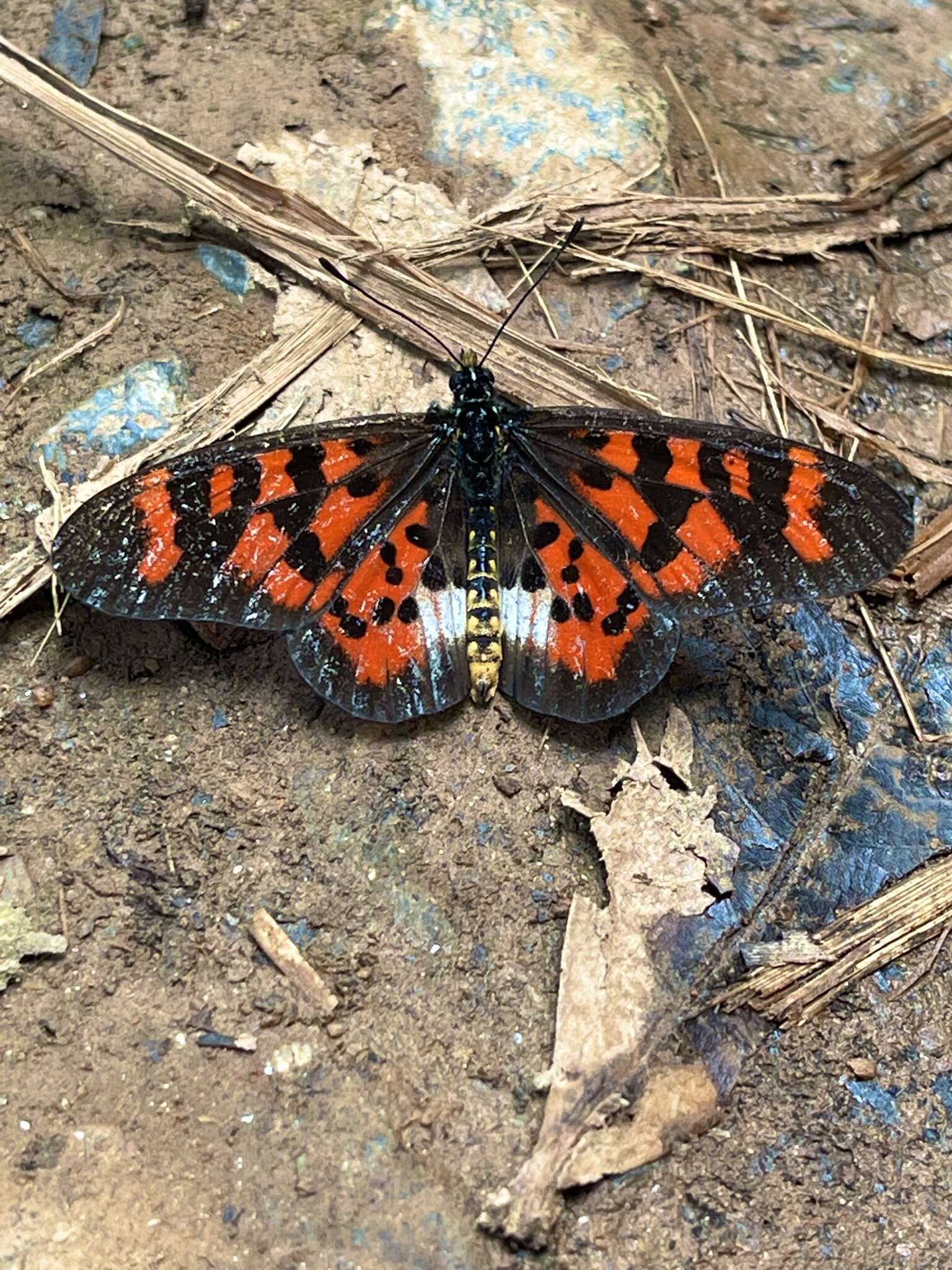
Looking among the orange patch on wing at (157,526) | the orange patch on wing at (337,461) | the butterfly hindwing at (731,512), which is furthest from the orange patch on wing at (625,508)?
the orange patch on wing at (157,526)

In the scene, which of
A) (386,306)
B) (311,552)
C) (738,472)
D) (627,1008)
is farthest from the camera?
(386,306)

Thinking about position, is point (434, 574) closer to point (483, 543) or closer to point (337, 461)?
point (483, 543)

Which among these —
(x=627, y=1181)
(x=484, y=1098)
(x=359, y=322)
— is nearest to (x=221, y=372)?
(x=359, y=322)

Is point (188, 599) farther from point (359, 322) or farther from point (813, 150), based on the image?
point (813, 150)

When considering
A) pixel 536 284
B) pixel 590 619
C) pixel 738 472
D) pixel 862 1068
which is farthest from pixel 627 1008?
pixel 536 284

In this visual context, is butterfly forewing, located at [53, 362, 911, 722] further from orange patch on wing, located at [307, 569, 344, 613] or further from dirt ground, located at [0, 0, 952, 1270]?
dirt ground, located at [0, 0, 952, 1270]
